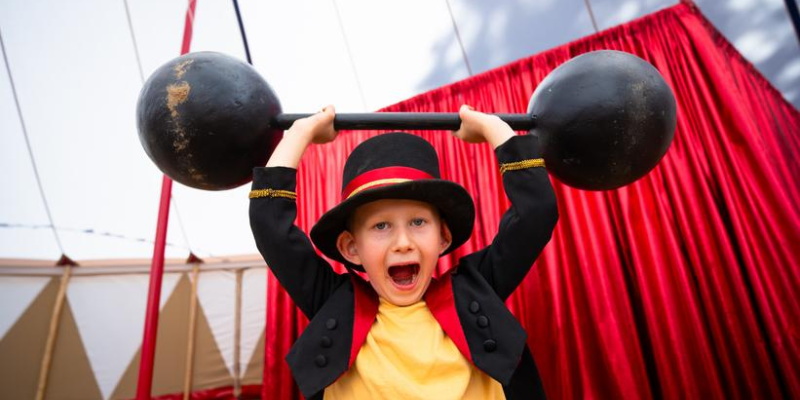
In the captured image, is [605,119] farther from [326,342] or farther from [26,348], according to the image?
[26,348]

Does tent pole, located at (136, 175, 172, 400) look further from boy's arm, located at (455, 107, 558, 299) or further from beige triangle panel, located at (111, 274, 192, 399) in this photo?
boy's arm, located at (455, 107, 558, 299)

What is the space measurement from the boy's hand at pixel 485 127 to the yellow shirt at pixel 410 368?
1.29ft

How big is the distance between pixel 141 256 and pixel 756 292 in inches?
170

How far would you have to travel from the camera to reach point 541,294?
181 cm

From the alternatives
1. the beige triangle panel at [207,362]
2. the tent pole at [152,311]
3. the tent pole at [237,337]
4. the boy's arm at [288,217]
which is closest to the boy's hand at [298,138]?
the boy's arm at [288,217]

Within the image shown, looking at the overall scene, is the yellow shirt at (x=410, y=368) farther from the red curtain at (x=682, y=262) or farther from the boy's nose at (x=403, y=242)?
the red curtain at (x=682, y=262)

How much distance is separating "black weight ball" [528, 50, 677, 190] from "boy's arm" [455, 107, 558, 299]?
6cm

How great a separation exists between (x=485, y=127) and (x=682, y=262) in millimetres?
1271

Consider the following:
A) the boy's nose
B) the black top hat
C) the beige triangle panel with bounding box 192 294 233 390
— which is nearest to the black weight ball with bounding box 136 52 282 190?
the black top hat

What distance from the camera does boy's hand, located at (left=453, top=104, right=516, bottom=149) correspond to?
2.76ft


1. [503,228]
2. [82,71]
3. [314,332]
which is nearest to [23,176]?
[82,71]

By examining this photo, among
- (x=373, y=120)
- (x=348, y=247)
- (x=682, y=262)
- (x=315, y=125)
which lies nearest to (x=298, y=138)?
(x=315, y=125)

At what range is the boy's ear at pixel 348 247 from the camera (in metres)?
0.90

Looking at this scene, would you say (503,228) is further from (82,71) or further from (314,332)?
(82,71)
